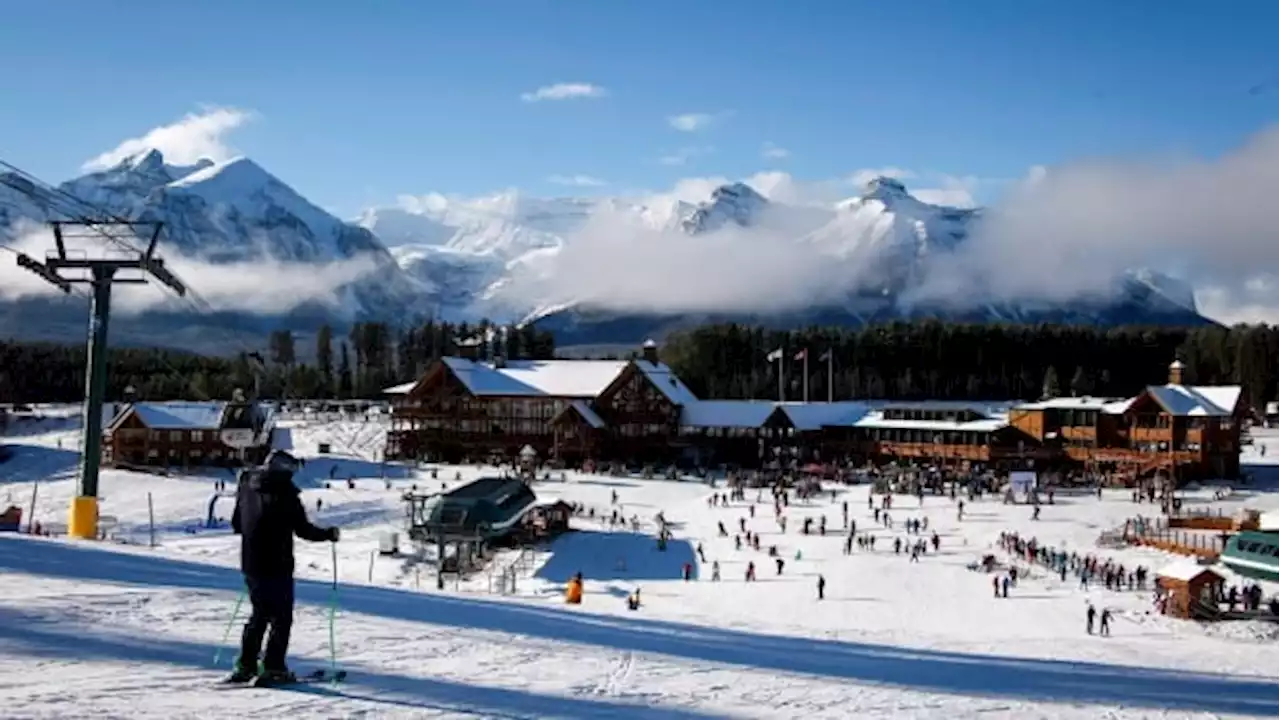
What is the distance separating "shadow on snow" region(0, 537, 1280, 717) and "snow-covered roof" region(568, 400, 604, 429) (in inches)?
1961

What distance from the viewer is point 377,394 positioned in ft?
351

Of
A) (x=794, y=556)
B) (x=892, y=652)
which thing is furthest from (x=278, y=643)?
(x=794, y=556)

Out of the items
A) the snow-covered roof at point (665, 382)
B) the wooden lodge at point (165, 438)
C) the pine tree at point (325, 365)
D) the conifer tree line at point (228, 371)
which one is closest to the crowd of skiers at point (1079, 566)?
the snow-covered roof at point (665, 382)

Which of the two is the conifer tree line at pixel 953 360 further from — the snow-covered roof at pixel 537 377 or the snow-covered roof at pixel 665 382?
the snow-covered roof at pixel 537 377

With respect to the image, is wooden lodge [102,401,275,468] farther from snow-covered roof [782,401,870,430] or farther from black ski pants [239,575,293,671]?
black ski pants [239,575,293,671]

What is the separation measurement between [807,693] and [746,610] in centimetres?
1888

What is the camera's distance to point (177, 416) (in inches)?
2446

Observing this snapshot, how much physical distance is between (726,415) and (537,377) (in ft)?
37.8

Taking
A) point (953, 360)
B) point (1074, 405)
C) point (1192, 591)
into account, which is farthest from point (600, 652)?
point (953, 360)

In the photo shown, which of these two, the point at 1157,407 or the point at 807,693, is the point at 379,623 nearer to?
the point at 807,693

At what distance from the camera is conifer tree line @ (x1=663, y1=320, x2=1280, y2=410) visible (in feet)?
340

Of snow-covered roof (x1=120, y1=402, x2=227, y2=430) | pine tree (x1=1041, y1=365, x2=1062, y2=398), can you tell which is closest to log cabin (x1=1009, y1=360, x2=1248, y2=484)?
pine tree (x1=1041, y1=365, x2=1062, y2=398)

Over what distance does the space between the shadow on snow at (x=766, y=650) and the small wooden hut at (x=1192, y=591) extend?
47.9 feet

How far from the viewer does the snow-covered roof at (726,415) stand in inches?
2685
